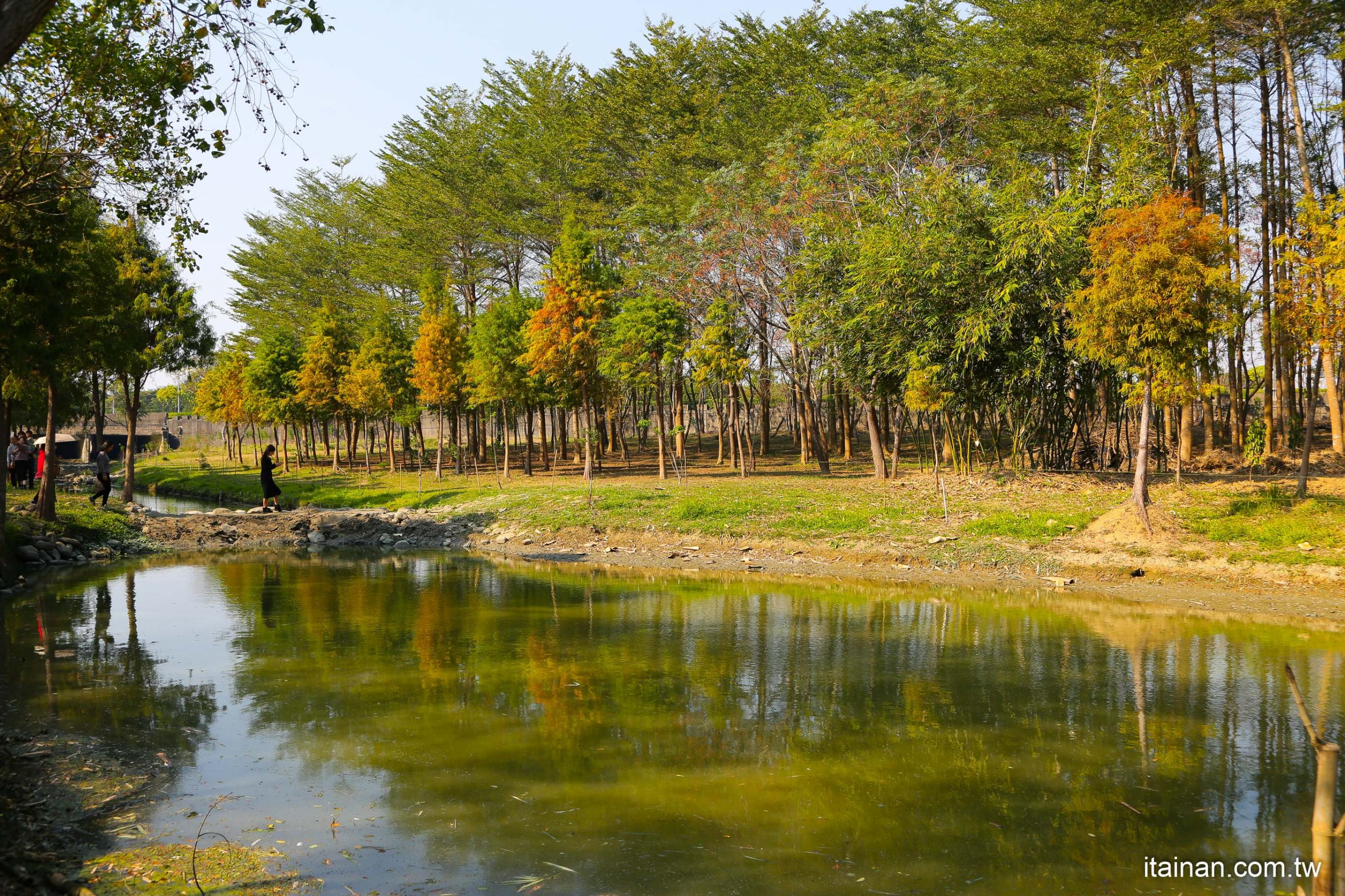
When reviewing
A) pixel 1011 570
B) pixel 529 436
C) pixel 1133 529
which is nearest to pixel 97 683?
pixel 1011 570

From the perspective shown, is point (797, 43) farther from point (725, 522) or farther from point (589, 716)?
point (589, 716)

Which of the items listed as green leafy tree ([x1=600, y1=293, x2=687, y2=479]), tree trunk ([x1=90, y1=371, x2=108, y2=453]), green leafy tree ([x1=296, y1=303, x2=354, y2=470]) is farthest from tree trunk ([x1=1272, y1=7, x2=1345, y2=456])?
green leafy tree ([x1=296, y1=303, x2=354, y2=470])

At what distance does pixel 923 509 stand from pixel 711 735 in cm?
1341

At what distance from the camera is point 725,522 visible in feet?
68.7

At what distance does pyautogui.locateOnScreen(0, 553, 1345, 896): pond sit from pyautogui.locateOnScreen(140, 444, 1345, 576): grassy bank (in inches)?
127

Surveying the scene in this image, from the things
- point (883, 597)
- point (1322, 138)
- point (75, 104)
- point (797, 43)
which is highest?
point (797, 43)

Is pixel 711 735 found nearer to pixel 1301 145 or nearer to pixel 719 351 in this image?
pixel 719 351

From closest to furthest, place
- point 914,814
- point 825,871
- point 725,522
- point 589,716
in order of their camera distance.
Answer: point 825,871, point 914,814, point 589,716, point 725,522

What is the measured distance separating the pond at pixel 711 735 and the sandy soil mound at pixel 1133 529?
269 centimetres

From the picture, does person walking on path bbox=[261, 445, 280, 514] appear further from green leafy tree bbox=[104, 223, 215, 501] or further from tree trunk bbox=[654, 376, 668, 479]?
tree trunk bbox=[654, 376, 668, 479]

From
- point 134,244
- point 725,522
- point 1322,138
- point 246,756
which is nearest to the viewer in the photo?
point 246,756

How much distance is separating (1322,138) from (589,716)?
28.4 m

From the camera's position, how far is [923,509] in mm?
20219

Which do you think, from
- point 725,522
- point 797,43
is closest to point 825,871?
point 725,522
